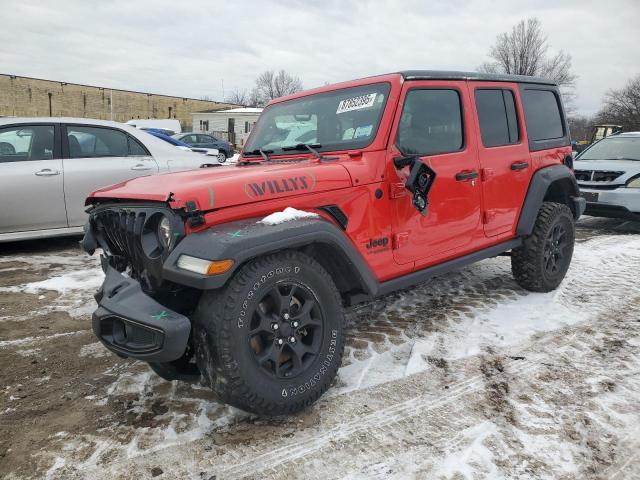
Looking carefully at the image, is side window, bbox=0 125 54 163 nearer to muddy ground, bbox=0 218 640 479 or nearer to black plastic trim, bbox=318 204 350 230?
muddy ground, bbox=0 218 640 479

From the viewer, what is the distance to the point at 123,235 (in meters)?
2.57

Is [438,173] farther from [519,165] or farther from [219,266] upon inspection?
[219,266]

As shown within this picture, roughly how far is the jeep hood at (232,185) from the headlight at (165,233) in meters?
0.11

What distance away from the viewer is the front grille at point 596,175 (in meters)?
7.66

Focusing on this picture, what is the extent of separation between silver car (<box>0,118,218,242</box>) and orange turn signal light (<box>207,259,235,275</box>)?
13.7ft

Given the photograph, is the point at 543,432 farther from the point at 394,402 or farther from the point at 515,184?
the point at 515,184

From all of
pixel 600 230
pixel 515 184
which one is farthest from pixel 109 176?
pixel 600 230

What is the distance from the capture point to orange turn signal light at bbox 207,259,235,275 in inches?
83.1

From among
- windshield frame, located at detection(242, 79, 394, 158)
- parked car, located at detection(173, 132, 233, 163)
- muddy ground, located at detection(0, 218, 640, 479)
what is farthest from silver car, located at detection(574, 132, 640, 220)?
parked car, located at detection(173, 132, 233, 163)

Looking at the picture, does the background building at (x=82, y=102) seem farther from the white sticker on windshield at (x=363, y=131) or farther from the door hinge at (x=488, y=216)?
the door hinge at (x=488, y=216)

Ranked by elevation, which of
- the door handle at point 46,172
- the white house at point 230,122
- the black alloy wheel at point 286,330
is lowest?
the black alloy wheel at point 286,330

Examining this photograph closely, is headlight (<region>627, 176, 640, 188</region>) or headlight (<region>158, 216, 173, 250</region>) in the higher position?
headlight (<region>627, 176, 640, 188</region>)

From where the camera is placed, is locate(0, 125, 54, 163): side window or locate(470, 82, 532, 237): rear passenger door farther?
locate(0, 125, 54, 163): side window

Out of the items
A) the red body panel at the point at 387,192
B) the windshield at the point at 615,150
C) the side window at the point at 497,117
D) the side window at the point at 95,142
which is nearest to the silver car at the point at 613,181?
the windshield at the point at 615,150
